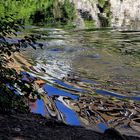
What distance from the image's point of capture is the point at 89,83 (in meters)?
19.4

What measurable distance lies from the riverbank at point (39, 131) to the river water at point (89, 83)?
45.9 inches

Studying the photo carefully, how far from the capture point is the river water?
1332 cm

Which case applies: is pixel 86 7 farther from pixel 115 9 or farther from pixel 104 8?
pixel 115 9

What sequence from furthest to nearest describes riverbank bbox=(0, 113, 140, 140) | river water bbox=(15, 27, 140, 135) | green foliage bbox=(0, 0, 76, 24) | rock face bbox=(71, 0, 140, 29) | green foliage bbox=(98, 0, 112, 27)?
1. green foliage bbox=(98, 0, 112, 27)
2. rock face bbox=(71, 0, 140, 29)
3. green foliage bbox=(0, 0, 76, 24)
4. river water bbox=(15, 27, 140, 135)
5. riverbank bbox=(0, 113, 140, 140)

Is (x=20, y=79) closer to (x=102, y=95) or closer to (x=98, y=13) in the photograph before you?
(x=102, y=95)

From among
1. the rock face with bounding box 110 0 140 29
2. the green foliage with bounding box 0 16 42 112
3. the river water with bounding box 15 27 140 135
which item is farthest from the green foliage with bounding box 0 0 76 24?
the green foliage with bounding box 0 16 42 112

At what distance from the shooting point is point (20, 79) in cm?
844

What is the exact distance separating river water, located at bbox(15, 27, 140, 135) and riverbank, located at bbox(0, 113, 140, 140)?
3.82ft

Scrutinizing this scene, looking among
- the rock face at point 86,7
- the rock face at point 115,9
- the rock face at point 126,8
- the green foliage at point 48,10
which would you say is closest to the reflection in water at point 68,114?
the green foliage at point 48,10

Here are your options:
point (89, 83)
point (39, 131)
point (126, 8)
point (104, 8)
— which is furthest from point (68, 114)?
point (126, 8)

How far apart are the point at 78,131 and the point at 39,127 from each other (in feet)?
2.99

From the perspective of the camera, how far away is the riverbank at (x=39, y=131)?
26.1ft

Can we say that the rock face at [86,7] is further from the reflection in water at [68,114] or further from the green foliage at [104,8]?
the reflection in water at [68,114]

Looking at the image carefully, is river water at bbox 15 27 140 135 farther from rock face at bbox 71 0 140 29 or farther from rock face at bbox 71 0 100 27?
rock face at bbox 71 0 140 29
